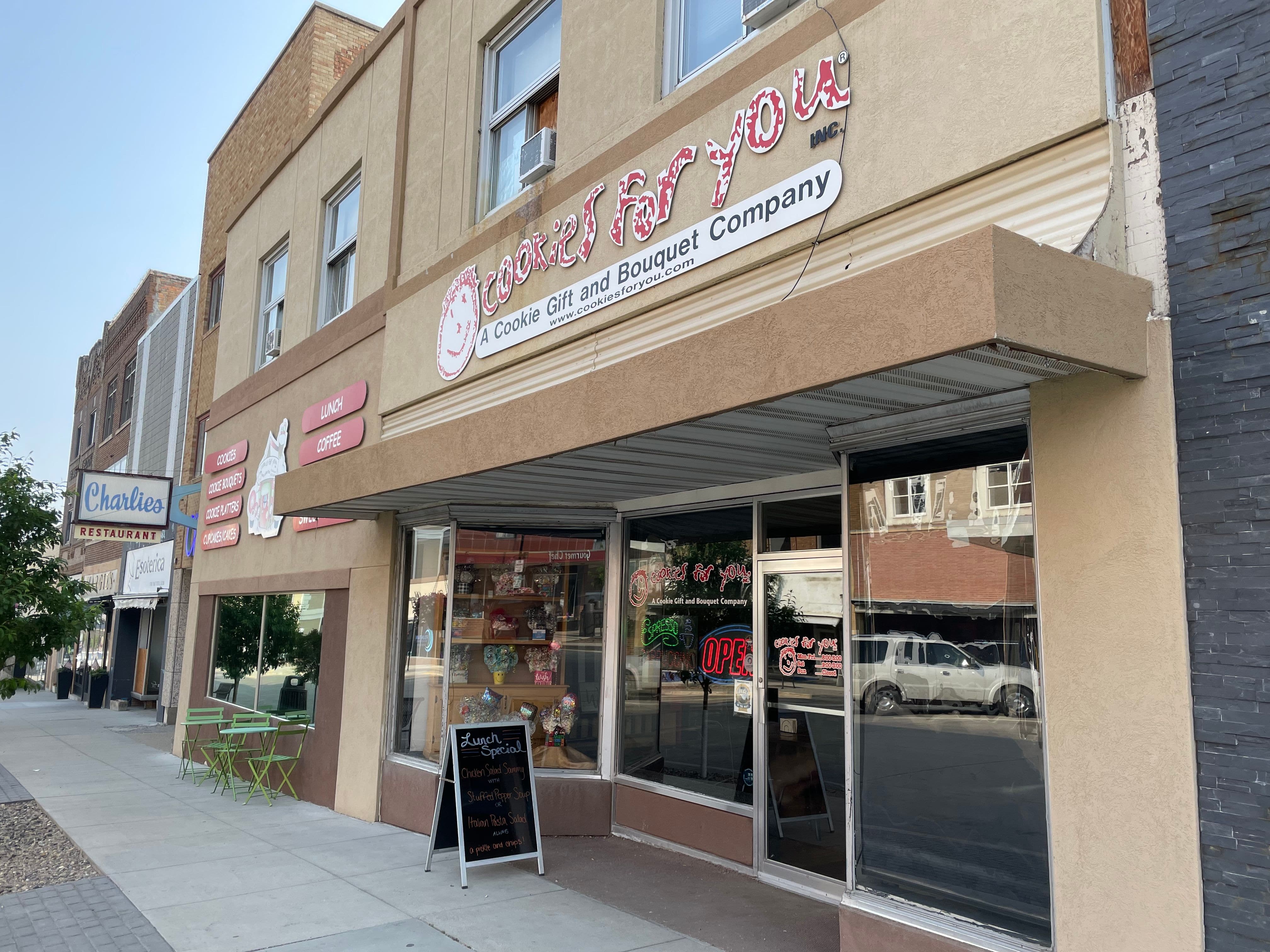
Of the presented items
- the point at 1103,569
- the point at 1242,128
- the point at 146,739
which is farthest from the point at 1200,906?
the point at 146,739

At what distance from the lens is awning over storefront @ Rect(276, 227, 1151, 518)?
3.58 m

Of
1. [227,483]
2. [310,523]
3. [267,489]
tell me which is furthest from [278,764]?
[227,483]

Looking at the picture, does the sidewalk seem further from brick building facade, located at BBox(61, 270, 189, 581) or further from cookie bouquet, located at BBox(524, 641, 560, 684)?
brick building facade, located at BBox(61, 270, 189, 581)

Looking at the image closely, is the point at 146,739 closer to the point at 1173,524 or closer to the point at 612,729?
the point at 612,729

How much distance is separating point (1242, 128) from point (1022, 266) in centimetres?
120

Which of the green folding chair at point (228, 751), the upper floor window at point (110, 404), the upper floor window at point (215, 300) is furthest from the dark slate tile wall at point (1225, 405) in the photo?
the upper floor window at point (110, 404)

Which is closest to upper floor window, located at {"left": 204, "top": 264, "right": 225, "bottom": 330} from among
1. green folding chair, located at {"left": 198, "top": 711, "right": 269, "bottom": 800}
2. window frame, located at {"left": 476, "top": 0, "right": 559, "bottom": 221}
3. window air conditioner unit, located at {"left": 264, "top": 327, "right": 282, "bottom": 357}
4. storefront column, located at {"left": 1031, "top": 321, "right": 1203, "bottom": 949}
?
window air conditioner unit, located at {"left": 264, "top": 327, "right": 282, "bottom": 357}

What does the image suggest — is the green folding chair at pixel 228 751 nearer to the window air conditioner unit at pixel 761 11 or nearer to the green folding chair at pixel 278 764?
the green folding chair at pixel 278 764

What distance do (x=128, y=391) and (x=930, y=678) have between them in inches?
1204

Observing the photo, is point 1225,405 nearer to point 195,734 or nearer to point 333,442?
point 333,442

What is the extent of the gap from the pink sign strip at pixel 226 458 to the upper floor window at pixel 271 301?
4.11ft

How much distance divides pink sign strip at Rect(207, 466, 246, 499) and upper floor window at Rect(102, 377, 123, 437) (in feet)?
61.2

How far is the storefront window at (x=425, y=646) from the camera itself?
9.04 metres

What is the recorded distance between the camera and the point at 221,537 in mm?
14195
